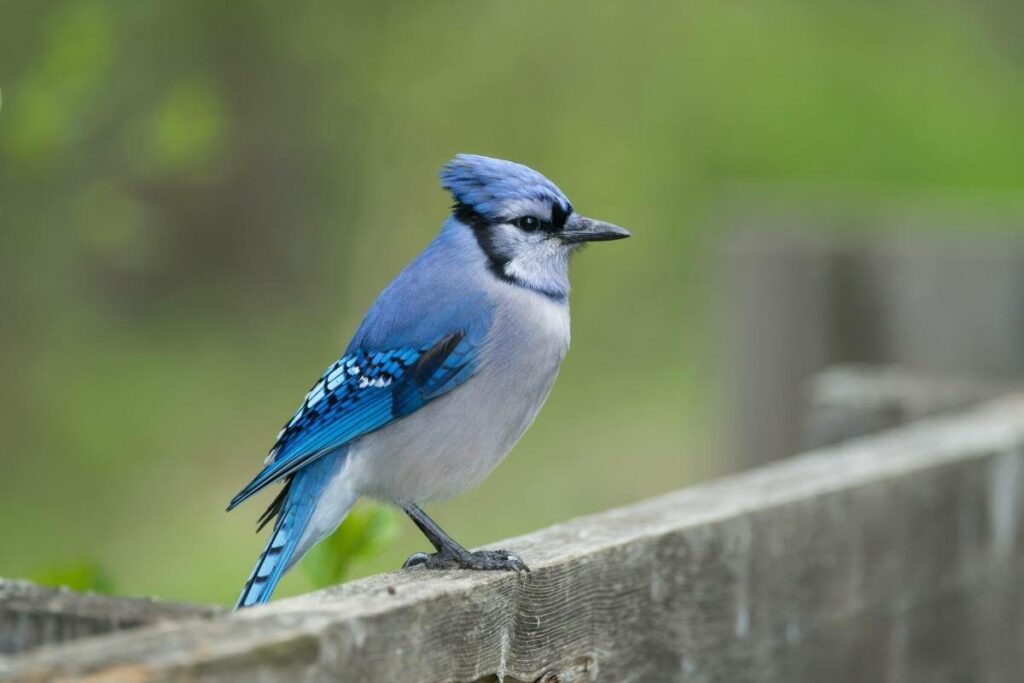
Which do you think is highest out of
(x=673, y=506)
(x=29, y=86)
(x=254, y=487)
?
(x=29, y=86)

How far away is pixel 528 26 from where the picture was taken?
6.96m

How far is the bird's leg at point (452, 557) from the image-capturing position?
2.32 m

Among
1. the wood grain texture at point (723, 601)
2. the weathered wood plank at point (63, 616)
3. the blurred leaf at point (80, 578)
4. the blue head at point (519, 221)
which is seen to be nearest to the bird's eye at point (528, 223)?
the blue head at point (519, 221)

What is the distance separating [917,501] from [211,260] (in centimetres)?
455

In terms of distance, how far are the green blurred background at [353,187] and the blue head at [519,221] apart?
0.53 metres

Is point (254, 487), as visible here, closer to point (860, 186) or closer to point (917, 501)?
point (917, 501)

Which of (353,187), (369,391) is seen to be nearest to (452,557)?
(369,391)

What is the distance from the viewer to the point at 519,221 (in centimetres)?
296

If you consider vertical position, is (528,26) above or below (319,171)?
above

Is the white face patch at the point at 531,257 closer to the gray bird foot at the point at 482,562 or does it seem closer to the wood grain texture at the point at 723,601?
the wood grain texture at the point at 723,601

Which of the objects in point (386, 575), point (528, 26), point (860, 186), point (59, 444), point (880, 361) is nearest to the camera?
point (386, 575)

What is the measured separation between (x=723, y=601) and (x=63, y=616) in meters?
1.38

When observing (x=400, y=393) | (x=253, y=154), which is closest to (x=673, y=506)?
(x=400, y=393)

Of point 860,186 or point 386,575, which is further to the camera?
point 860,186
